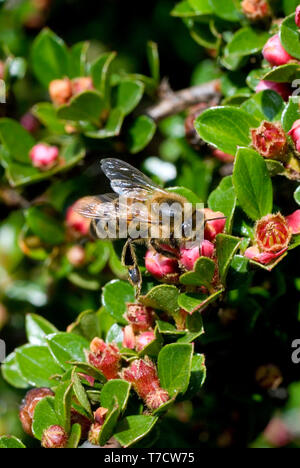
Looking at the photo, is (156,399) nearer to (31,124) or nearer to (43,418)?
(43,418)

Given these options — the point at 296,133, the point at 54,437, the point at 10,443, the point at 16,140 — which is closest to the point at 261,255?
the point at 296,133

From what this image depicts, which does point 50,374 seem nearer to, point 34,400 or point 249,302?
point 34,400

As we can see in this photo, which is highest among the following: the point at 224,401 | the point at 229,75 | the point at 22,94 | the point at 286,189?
the point at 229,75

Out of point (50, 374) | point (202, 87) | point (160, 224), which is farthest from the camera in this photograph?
point (202, 87)

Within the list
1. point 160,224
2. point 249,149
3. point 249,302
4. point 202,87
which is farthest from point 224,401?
point 202,87

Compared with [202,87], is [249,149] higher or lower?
higher

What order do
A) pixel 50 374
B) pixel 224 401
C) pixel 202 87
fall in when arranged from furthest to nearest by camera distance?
1. pixel 202 87
2. pixel 224 401
3. pixel 50 374
